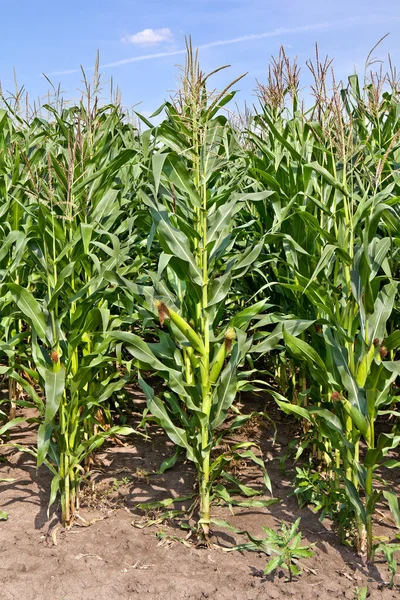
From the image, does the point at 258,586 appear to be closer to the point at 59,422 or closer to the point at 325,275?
the point at 59,422

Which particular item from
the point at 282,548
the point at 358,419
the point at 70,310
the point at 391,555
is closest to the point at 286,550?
the point at 282,548

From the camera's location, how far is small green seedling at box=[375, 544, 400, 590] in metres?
2.71

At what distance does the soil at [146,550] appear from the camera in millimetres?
2717

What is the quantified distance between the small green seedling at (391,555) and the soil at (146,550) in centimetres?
5

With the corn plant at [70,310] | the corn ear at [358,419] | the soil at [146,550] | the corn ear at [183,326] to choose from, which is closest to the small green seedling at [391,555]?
the soil at [146,550]

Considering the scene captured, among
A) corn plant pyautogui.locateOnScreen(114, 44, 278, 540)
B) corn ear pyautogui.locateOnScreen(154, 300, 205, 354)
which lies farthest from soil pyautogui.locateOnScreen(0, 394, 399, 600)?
corn ear pyautogui.locateOnScreen(154, 300, 205, 354)

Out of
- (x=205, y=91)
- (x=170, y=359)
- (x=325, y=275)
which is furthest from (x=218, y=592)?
(x=205, y=91)

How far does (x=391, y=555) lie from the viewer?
2.77 metres

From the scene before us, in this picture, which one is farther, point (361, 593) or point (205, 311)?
point (205, 311)

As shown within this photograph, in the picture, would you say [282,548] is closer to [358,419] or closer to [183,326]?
[358,419]

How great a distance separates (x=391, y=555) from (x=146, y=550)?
1.22 meters

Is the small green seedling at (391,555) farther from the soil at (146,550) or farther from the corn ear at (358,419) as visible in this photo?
the corn ear at (358,419)

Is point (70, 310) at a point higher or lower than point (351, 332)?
higher

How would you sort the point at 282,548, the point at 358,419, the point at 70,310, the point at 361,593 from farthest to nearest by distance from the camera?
the point at 70,310
the point at 282,548
the point at 358,419
the point at 361,593
